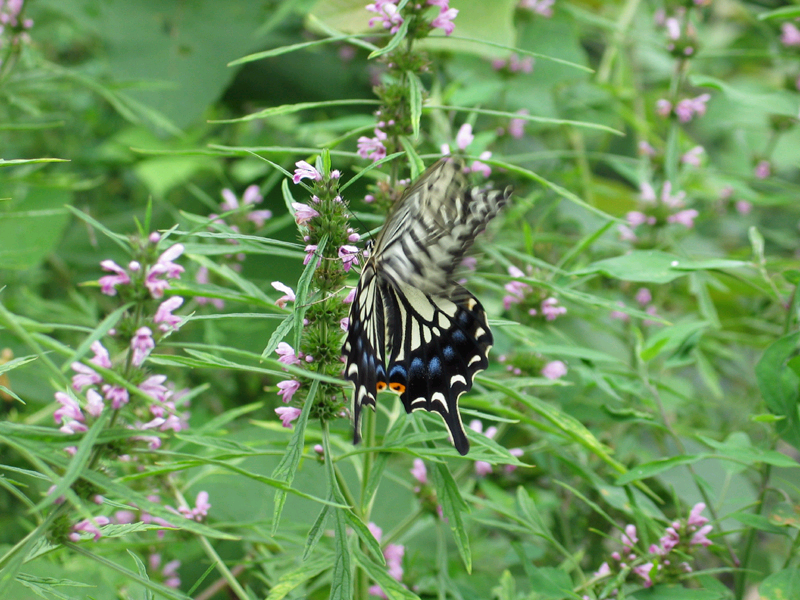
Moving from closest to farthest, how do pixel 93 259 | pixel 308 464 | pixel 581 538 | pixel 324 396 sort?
pixel 324 396, pixel 308 464, pixel 581 538, pixel 93 259

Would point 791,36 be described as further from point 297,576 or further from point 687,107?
point 297,576

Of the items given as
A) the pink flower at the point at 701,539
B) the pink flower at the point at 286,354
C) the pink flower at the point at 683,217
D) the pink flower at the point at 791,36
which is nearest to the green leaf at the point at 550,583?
the pink flower at the point at 701,539

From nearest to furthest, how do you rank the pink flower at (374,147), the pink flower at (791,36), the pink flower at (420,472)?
the pink flower at (374,147), the pink flower at (420,472), the pink flower at (791,36)

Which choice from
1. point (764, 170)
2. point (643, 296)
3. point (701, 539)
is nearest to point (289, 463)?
point (701, 539)

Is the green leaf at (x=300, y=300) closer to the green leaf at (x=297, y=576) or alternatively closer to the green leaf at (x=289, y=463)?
the green leaf at (x=289, y=463)

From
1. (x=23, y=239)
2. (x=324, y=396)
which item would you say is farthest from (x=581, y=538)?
(x=23, y=239)

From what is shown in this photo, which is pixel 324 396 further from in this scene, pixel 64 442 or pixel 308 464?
pixel 308 464

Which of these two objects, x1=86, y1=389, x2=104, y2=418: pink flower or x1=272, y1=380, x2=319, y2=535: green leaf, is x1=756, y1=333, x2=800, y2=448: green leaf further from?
x1=86, y1=389, x2=104, y2=418: pink flower
